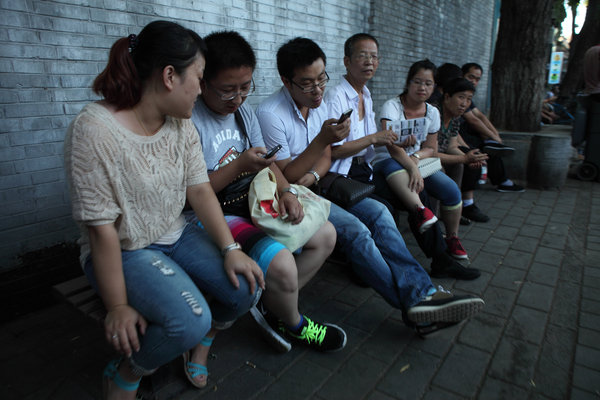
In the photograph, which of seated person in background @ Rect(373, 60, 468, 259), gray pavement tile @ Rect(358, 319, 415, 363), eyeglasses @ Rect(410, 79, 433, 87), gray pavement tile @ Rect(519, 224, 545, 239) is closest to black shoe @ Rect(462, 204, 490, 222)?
gray pavement tile @ Rect(519, 224, 545, 239)

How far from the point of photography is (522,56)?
654cm

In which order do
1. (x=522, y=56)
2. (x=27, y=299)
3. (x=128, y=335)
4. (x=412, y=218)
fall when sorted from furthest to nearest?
(x=522, y=56) → (x=412, y=218) → (x=27, y=299) → (x=128, y=335)

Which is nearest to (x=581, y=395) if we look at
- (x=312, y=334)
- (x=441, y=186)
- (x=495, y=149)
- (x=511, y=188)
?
(x=312, y=334)

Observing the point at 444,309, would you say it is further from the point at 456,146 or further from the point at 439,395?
the point at 456,146

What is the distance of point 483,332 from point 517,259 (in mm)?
1262

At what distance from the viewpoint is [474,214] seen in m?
4.39

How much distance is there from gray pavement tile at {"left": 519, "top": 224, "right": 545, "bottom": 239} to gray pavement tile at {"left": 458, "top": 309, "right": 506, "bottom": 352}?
1.74 meters

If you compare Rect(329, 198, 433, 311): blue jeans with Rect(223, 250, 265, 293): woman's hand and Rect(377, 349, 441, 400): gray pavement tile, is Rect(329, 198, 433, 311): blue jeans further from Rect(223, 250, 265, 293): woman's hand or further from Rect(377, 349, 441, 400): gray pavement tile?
Rect(223, 250, 265, 293): woman's hand

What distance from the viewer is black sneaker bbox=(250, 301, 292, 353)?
223 cm

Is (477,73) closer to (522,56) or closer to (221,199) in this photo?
(522,56)

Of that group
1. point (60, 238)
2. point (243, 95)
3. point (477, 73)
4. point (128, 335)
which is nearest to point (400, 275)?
point (243, 95)

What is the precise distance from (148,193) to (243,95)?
0.78 m

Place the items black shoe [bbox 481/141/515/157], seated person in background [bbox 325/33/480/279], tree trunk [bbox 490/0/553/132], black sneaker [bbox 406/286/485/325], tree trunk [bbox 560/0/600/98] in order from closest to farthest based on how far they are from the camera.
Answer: black sneaker [bbox 406/286/485/325], seated person in background [bbox 325/33/480/279], black shoe [bbox 481/141/515/157], tree trunk [bbox 490/0/553/132], tree trunk [bbox 560/0/600/98]


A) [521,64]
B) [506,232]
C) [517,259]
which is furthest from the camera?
[521,64]
